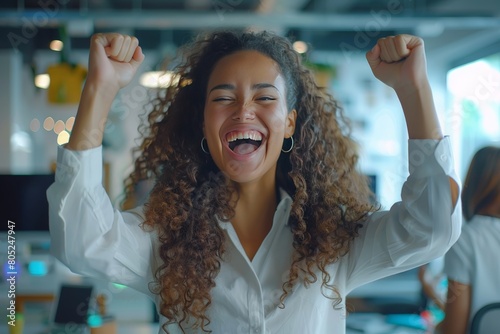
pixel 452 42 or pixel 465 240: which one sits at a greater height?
pixel 452 42

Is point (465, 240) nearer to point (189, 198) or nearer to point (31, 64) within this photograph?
point (189, 198)

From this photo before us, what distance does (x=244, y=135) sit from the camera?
3.70ft

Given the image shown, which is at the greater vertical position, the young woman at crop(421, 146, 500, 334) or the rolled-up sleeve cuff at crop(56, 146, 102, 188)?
the rolled-up sleeve cuff at crop(56, 146, 102, 188)

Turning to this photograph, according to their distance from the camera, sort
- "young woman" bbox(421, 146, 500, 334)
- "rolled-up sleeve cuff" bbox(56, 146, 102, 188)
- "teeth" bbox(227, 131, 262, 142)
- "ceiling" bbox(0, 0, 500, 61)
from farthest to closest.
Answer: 1. "ceiling" bbox(0, 0, 500, 61)
2. "young woman" bbox(421, 146, 500, 334)
3. "teeth" bbox(227, 131, 262, 142)
4. "rolled-up sleeve cuff" bbox(56, 146, 102, 188)

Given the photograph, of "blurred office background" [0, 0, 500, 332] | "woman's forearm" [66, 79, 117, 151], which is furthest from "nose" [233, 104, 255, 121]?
"blurred office background" [0, 0, 500, 332]

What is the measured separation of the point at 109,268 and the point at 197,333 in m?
0.22

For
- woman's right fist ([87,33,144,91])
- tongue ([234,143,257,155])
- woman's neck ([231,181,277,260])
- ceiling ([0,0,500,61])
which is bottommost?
woman's neck ([231,181,277,260])

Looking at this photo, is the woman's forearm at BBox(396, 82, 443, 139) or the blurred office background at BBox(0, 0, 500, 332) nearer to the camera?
the woman's forearm at BBox(396, 82, 443, 139)

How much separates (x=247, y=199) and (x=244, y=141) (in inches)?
5.2

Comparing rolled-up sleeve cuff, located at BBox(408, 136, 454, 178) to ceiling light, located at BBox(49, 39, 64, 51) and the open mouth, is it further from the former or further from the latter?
ceiling light, located at BBox(49, 39, 64, 51)

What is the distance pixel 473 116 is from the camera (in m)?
5.27

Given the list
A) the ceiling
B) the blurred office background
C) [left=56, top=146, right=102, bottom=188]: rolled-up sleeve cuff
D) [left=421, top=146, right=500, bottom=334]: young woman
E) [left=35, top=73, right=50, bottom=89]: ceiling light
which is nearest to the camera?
[left=56, top=146, right=102, bottom=188]: rolled-up sleeve cuff

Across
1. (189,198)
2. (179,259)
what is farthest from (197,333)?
(189,198)

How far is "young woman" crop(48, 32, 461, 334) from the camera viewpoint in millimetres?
1000
